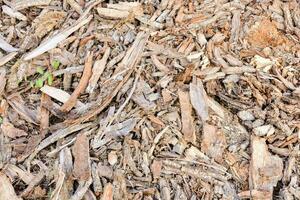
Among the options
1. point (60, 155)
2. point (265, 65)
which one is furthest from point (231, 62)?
point (60, 155)

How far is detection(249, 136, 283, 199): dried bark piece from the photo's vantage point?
2316 mm

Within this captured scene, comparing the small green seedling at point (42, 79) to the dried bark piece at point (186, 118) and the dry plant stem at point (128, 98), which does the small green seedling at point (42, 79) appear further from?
the dried bark piece at point (186, 118)

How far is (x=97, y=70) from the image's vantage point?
2.50m

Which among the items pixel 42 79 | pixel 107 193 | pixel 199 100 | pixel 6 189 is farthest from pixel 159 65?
pixel 6 189

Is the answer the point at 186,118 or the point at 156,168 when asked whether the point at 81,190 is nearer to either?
the point at 156,168

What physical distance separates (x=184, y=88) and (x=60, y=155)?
2.37ft

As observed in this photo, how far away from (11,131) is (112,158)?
1.82 feet

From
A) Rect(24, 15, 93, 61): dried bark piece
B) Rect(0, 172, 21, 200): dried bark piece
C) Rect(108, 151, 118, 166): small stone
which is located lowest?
Rect(0, 172, 21, 200): dried bark piece

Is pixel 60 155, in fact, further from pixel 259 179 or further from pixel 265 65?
pixel 265 65

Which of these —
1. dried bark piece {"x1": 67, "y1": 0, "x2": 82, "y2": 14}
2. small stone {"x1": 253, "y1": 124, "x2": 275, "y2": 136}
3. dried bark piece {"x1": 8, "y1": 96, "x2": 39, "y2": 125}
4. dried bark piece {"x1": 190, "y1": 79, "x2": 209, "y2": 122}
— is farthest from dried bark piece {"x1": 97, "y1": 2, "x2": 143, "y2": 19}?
small stone {"x1": 253, "y1": 124, "x2": 275, "y2": 136}

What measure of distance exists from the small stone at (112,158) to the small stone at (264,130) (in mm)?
721

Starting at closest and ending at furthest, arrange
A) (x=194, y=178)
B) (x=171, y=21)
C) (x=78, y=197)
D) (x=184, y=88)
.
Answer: (x=78, y=197) < (x=194, y=178) < (x=184, y=88) < (x=171, y=21)

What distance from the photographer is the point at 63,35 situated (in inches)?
104

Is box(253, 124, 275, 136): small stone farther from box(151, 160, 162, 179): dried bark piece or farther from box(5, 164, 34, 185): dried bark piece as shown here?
box(5, 164, 34, 185): dried bark piece
